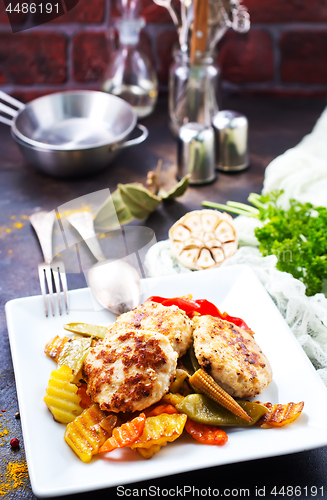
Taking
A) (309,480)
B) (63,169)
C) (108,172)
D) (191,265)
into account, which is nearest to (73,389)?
(309,480)

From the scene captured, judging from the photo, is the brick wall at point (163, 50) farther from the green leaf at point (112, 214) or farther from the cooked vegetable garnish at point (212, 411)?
the cooked vegetable garnish at point (212, 411)

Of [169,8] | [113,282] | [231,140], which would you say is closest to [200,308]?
[113,282]

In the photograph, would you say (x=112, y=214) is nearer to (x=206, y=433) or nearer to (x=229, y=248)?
(x=229, y=248)

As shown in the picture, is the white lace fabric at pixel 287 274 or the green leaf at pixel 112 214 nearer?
the white lace fabric at pixel 287 274

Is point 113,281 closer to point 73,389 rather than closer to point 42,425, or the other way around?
Result: point 73,389

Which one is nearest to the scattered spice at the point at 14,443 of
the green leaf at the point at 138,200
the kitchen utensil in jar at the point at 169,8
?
the green leaf at the point at 138,200

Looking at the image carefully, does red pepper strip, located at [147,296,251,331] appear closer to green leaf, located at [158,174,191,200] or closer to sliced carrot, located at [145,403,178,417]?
sliced carrot, located at [145,403,178,417]
